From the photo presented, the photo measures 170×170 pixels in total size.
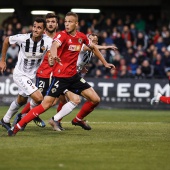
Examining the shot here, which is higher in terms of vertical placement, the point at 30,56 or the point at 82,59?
the point at 30,56

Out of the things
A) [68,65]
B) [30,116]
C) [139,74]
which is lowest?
[139,74]

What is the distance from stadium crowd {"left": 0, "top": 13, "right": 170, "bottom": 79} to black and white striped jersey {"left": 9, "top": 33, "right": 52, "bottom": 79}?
32.2 ft

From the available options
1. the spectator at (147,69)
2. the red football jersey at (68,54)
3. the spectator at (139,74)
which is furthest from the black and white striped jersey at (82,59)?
the spectator at (147,69)

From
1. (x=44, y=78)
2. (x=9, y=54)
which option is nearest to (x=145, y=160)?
(x=44, y=78)

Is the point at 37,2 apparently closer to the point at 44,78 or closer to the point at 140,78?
the point at 140,78

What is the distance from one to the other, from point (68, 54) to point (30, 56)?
82 cm

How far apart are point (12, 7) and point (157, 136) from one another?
1986 centimetres

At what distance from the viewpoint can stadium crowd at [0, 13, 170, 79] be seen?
23016 mm

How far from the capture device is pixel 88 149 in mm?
9953

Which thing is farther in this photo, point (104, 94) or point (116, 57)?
point (116, 57)

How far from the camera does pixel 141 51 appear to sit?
24.2 meters

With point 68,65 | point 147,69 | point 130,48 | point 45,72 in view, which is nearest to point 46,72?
point 45,72

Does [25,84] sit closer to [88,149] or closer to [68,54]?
[68,54]

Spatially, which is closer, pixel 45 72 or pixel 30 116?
pixel 30 116
